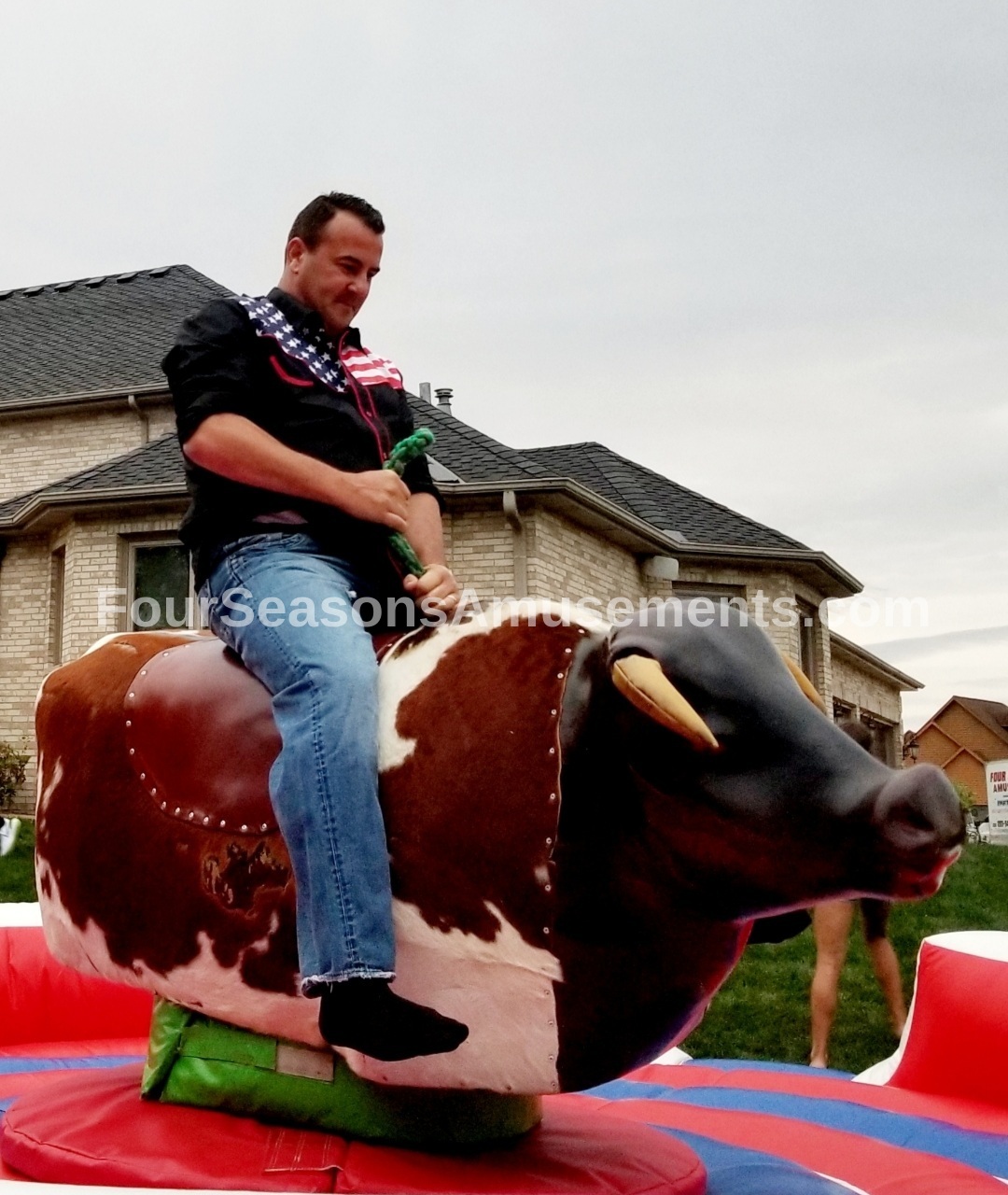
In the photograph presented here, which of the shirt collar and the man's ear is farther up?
the man's ear

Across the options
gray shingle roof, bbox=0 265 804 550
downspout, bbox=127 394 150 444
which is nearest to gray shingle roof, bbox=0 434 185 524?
gray shingle roof, bbox=0 265 804 550

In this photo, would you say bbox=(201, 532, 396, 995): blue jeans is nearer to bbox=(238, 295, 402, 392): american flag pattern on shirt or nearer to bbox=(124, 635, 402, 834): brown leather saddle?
bbox=(124, 635, 402, 834): brown leather saddle

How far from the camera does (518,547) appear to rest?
1242 centimetres

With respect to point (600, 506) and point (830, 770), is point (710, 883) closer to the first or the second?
point (830, 770)

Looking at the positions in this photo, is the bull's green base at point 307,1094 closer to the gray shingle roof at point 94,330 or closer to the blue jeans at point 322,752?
the blue jeans at point 322,752

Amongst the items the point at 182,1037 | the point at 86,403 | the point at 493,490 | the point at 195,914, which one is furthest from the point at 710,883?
the point at 86,403

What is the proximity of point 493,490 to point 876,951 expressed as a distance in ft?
24.0

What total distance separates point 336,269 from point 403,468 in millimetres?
419

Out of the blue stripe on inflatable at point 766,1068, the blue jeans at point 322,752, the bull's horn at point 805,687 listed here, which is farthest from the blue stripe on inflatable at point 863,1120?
the blue jeans at point 322,752

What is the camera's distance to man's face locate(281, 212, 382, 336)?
246 cm

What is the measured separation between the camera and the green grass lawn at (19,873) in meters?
8.68

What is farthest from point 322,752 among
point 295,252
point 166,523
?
point 166,523

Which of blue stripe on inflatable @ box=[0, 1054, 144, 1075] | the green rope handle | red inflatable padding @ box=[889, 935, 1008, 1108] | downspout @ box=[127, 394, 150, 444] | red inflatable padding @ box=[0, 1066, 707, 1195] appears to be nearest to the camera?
red inflatable padding @ box=[0, 1066, 707, 1195]

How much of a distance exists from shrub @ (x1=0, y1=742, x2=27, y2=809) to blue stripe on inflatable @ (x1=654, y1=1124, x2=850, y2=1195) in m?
12.0
